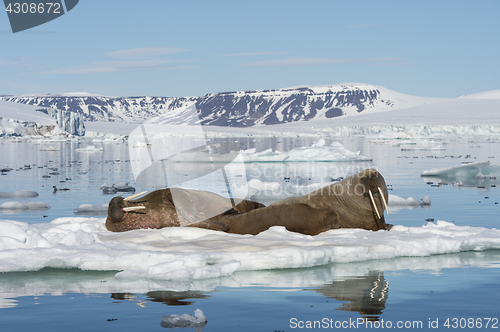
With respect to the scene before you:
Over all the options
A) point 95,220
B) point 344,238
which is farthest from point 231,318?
point 95,220

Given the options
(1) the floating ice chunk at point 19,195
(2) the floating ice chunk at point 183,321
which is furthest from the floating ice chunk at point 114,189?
(2) the floating ice chunk at point 183,321

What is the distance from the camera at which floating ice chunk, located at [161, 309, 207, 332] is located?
3.27 m

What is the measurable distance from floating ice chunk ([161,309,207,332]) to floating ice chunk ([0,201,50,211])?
664 centimetres

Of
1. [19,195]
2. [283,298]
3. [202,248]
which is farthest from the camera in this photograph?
[19,195]

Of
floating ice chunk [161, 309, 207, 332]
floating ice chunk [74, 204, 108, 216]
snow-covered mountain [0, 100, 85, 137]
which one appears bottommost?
floating ice chunk [161, 309, 207, 332]

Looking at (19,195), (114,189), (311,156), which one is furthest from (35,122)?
(19,195)

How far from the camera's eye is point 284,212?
22.1ft

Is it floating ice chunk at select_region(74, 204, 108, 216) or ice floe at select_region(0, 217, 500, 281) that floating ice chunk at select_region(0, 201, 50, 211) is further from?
ice floe at select_region(0, 217, 500, 281)

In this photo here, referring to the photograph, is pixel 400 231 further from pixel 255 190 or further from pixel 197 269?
pixel 255 190

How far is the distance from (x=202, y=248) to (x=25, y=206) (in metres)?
5.21

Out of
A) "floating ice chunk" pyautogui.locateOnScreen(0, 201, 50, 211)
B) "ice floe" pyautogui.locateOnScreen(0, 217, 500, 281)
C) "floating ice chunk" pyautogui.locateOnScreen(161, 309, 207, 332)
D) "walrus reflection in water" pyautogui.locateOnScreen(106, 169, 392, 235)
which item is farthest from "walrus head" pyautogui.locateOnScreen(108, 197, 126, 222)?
"floating ice chunk" pyautogui.locateOnScreen(161, 309, 207, 332)

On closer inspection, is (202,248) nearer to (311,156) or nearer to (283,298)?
(283,298)

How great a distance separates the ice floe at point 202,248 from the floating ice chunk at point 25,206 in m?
2.70

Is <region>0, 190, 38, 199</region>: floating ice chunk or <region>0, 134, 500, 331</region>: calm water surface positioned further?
<region>0, 190, 38, 199</region>: floating ice chunk
